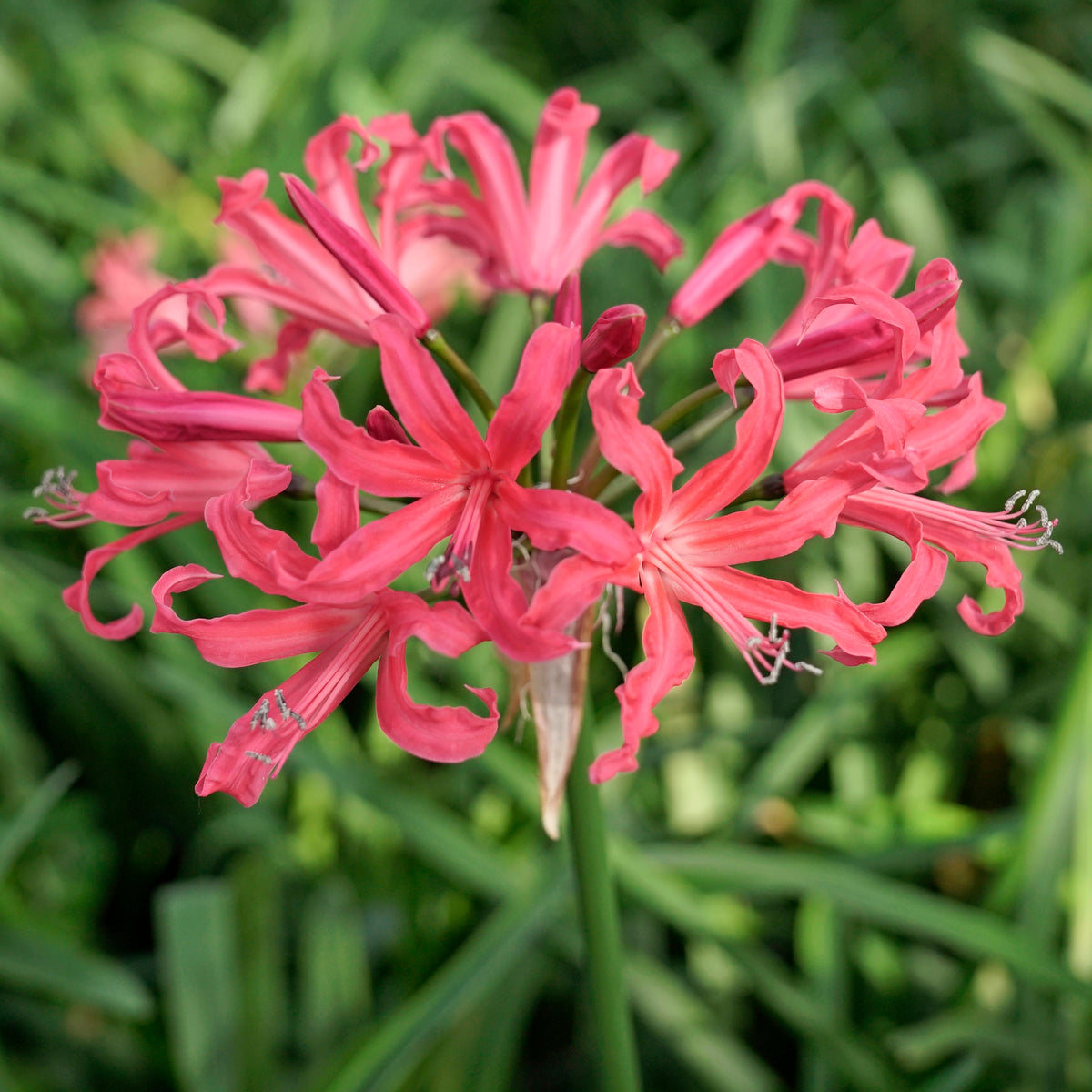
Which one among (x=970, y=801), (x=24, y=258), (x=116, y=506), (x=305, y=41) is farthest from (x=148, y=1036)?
(x=305, y=41)

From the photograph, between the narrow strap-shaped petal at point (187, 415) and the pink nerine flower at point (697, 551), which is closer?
the pink nerine flower at point (697, 551)

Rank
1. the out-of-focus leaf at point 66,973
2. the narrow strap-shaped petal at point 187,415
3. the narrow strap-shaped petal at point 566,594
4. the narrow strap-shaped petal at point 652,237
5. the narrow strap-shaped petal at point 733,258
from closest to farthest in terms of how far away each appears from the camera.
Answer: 1. the narrow strap-shaped petal at point 566,594
2. the narrow strap-shaped petal at point 187,415
3. the narrow strap-shaped petal at point 733,258
4. the narrow strap-shaped petal at point 652,237
5. the out-of-focus leaf at point 66,973

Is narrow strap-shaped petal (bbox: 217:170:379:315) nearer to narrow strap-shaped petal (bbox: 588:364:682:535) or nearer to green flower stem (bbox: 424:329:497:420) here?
green flower stem (bbox: 424:329:497:420)

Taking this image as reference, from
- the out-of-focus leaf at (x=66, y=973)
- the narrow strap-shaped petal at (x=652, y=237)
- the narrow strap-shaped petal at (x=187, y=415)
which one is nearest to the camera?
the narrow strap-shaped petal at (x=187, y=415)

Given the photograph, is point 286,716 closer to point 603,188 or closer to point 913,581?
point 913,581

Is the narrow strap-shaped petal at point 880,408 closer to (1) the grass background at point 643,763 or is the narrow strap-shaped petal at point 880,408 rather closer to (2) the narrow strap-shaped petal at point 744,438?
(2) the narrow strap-shaped petal at point 744,438

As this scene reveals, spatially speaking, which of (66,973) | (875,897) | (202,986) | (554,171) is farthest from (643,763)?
(554,171)

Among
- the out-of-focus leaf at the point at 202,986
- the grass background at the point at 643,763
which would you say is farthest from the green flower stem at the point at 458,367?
the out-of-focus leaf at the point at 202,986
